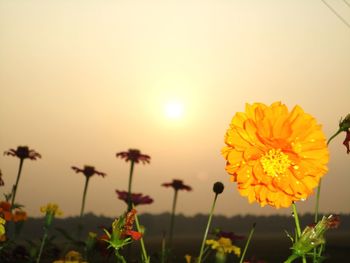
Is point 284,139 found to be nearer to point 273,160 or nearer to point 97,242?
point 273,160

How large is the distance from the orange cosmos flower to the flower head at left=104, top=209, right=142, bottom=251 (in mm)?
406

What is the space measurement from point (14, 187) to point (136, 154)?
2.61 meters

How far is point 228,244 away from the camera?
4.51 m

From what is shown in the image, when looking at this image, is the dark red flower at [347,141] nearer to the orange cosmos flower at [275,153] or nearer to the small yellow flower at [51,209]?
the orange cosmos flower at [275,153]

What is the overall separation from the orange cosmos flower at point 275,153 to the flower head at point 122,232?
406 mm

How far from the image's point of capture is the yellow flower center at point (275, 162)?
1.78 metres

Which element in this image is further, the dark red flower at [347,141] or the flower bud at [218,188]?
the flower bud at [218,188]

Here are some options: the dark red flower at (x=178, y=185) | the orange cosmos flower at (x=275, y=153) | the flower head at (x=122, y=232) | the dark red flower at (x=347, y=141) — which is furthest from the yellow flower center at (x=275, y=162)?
the dark red flower at (x=178, y=185)

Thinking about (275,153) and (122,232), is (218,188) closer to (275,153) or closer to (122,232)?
(275,153)

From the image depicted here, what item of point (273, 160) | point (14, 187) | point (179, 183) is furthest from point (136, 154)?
point (273, 160)

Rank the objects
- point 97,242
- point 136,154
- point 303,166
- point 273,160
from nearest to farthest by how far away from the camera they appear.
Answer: point 303,166 < point 273,160 < point 97,242 < point 136,154

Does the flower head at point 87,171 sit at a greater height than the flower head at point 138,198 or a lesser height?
greater

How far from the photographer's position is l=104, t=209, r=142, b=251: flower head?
164cm

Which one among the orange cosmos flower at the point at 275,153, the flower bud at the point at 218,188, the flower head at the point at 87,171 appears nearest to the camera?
the orange cosmos flower at the point at 275,153
